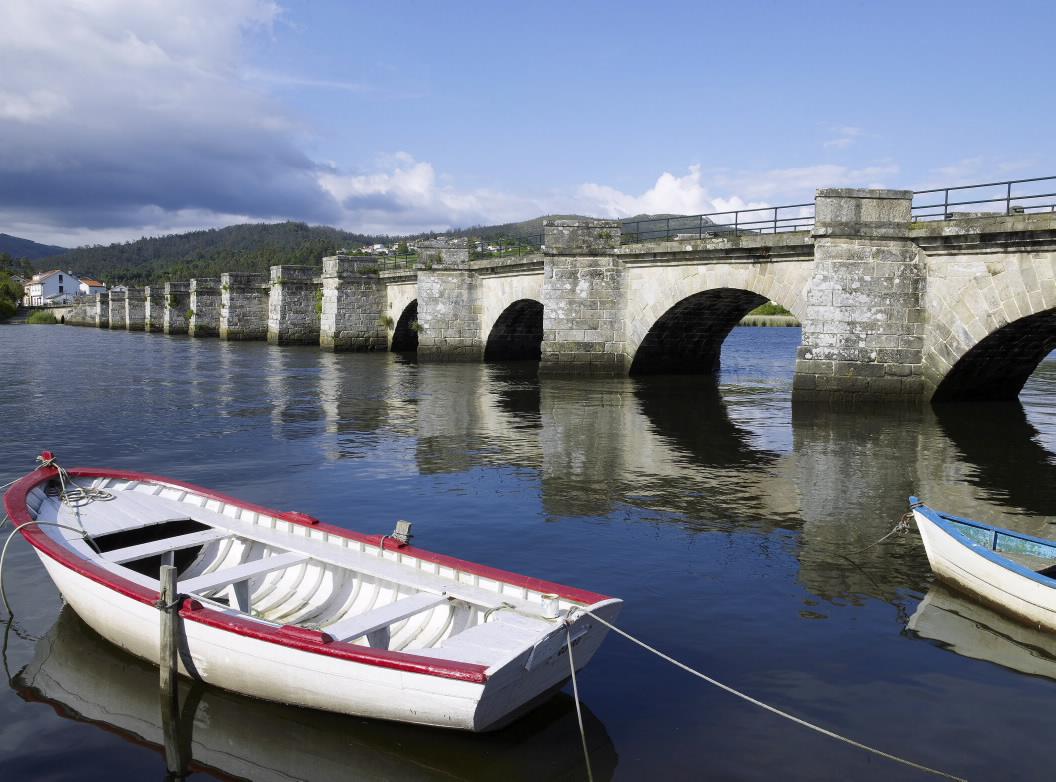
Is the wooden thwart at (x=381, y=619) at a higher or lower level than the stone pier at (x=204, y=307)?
lower

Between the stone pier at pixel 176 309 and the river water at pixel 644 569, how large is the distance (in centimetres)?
4982

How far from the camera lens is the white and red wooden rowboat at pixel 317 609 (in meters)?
5.40

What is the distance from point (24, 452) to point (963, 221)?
1905 centimetres

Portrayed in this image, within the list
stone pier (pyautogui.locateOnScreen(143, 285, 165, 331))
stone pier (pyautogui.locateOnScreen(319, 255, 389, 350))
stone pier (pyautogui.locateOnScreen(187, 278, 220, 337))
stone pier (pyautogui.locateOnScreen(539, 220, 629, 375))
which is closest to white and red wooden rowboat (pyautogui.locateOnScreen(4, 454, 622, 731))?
stone pier (pyautogui.locateOnScreen(539, 220, 629, 375))

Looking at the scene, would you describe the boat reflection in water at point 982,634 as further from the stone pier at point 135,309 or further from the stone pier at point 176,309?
the stone pier at point 135,309

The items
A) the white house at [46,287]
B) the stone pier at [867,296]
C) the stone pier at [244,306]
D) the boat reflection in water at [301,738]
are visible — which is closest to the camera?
the boat reflection in water at [301,738]

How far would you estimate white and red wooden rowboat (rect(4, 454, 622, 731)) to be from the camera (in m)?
5.40

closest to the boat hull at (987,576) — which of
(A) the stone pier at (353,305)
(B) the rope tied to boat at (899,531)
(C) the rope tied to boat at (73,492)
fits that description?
(B) the rope tied to boat at (899,531)

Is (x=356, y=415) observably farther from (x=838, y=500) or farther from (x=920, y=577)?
(x=920, y=577)

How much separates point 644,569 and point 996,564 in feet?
10.5

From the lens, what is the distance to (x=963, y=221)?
18.9 meters

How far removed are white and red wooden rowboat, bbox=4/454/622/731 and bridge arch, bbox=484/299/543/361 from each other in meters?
27.3

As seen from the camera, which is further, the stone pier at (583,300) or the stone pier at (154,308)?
the stone pier at (154,308)

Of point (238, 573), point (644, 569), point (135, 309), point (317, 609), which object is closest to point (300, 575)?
point (317, 609)
